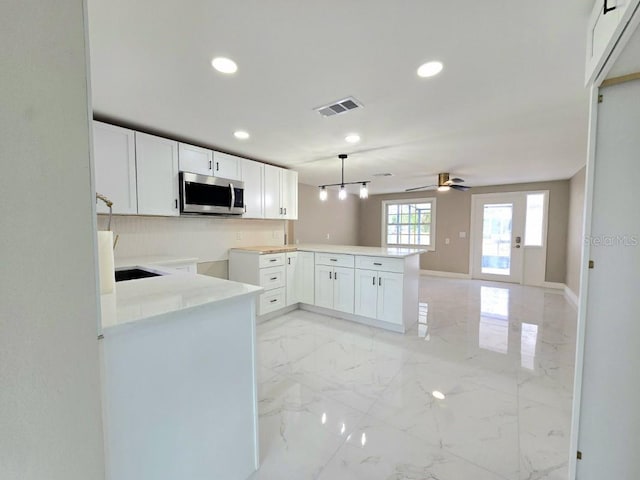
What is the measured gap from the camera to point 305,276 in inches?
161

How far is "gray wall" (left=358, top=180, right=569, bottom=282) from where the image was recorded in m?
5.60

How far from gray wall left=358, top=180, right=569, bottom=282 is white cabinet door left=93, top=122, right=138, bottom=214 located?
643 cm

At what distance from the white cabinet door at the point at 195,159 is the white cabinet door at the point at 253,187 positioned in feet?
1.62

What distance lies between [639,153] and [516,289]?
17.5 ft

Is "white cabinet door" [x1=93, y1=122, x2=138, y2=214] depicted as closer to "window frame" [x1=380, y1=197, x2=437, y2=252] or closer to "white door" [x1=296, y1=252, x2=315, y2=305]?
"white door" [x1=296, y1=252, x2=315, y2=305]

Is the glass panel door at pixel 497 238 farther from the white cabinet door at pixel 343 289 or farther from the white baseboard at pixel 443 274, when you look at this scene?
the white cabinet door at pixel 343 289

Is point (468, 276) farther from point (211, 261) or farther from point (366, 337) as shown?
point (211, 261)

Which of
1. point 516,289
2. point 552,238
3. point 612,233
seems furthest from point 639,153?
point 552,238

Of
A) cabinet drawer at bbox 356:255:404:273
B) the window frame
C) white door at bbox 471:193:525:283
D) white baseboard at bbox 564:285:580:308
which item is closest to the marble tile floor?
cabinet drawer at bbox 356:255:404:273

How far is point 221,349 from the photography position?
1.25 meters

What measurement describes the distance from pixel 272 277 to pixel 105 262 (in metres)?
2.53

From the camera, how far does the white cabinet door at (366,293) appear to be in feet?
11.4

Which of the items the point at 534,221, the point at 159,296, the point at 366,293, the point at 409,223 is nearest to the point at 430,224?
the point at 409,223

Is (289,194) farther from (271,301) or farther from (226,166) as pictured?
(271,301)
